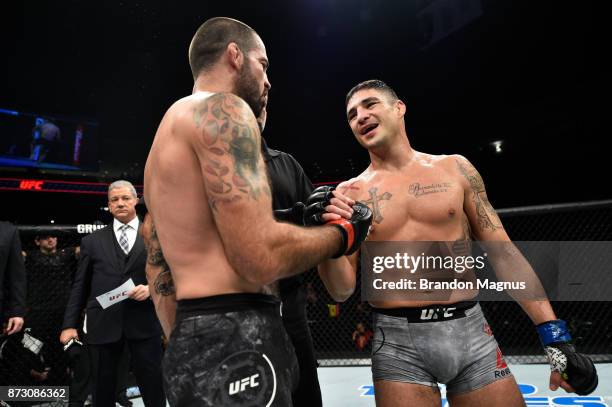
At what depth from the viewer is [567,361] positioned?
168 cm

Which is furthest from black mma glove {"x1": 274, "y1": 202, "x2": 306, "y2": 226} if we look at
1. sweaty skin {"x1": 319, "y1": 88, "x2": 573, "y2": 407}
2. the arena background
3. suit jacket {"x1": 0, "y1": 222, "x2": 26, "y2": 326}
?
the arena background

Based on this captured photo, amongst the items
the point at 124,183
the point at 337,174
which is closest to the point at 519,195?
the point at 337,174

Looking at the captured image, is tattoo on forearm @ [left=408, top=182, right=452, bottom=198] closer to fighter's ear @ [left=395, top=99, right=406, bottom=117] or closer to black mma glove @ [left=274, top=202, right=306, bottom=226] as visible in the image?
fighter's ear @ [left=395, top=99, right=406, bottom=117]

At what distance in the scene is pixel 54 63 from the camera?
10297 millimetres

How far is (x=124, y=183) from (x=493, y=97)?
30.0ft

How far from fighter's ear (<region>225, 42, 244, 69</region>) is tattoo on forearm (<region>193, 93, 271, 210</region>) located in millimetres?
283

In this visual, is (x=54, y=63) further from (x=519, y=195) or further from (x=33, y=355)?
(x=519, y=195)

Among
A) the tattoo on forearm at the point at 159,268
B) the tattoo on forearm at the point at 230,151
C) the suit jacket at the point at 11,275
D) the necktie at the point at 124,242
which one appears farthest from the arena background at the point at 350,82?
the tattoo on forearm at the point at 230,151

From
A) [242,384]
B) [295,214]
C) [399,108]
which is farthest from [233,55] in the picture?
[399,108]

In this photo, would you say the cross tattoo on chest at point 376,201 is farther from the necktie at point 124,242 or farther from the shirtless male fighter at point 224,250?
the necktie at point 124,242

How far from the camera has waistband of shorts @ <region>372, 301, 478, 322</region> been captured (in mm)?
1812

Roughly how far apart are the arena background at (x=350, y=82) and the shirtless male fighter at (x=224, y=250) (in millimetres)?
5450

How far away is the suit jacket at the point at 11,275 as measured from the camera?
9.89 feet

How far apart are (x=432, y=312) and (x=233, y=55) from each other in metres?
1.19
